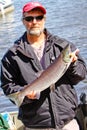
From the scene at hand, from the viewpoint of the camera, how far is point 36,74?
16.5 feet

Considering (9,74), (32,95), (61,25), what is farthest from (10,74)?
(61,25)

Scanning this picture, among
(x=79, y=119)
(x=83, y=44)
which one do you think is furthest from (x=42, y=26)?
(x=83, y=44)

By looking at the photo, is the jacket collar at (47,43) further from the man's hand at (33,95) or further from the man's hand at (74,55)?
the man's hand at (33,95)

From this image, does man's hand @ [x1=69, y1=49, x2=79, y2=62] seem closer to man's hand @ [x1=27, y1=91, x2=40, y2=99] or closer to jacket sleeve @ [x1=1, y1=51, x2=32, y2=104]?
man's hand @ [x1=27, y1=91, x2=40, y2=99]

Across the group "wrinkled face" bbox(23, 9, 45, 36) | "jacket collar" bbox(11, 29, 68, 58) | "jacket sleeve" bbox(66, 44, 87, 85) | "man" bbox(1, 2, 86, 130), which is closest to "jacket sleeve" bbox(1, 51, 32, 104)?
"man" bbox(1, 2, 86, 130)

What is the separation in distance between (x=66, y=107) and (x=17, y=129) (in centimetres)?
186

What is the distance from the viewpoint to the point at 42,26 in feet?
16.7

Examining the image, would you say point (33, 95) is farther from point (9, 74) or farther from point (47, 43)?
point (47, 43)

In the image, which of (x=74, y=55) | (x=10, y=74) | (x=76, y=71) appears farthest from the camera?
(x=10, y=74)

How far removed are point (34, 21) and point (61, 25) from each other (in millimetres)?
19525

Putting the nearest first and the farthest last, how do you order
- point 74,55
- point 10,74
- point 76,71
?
point 74,55 → point 76,71 → point 10,74

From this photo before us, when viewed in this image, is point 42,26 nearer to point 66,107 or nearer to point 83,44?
point 66,107

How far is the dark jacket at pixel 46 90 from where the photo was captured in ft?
16.6

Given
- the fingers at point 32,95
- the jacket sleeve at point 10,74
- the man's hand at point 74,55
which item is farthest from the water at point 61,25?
the man's hand at point 74,55
